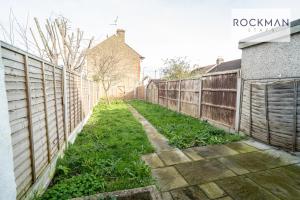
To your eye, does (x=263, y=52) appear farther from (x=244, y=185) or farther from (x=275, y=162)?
(x=244, y=185)

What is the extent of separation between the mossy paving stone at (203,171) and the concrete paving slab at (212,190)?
5.2 inches

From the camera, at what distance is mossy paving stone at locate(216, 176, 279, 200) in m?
2.64

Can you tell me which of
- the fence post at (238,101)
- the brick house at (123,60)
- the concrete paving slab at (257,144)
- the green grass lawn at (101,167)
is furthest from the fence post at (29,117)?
the brick house at (123,60)

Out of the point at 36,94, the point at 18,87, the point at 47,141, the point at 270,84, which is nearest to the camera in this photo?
the point at 18,87

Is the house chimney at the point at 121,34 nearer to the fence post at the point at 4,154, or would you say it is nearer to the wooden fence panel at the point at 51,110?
the wooden fence panel at the point at 51,110

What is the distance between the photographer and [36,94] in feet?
9.05

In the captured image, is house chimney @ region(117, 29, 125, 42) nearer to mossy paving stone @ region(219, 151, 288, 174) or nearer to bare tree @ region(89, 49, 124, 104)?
bare tree @ region(89, 49, 124, 104)

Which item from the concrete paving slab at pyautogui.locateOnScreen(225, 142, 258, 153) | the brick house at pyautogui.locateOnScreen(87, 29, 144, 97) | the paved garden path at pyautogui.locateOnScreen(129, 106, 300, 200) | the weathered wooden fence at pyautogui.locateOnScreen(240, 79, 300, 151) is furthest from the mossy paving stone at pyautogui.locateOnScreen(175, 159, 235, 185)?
the brick house at pyautogui.locateOnScreen(87, 29, 144, 97)

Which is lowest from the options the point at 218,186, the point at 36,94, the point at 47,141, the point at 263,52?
the point at 218,186

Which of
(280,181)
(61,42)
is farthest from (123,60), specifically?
(280,181)

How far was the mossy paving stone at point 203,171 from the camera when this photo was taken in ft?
10.5

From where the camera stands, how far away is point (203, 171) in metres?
3.50

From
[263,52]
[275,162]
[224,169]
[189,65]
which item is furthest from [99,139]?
[189,65]

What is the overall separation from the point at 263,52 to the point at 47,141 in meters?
5.55
